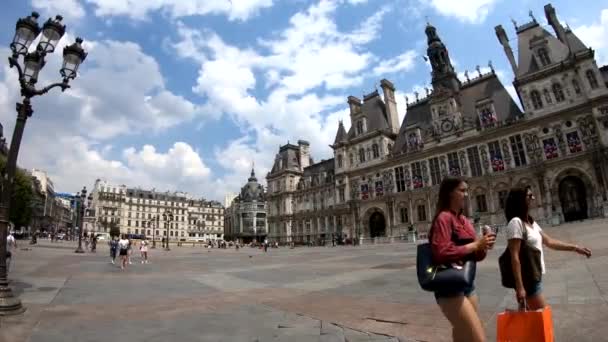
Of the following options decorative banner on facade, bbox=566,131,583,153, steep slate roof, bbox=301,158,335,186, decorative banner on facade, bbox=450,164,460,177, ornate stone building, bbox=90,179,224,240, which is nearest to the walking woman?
decorative banner on facade, bbox=566,131,583,153

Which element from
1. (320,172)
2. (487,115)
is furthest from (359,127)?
(487,115)

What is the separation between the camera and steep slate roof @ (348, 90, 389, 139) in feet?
165

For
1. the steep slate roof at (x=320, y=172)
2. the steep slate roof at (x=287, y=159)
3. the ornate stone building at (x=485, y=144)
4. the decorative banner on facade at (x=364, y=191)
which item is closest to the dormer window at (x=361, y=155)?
the ornate stone building at (x=485, y=144)

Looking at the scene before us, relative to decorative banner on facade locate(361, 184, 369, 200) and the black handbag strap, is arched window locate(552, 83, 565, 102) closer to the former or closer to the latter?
decorative banner on facade locate(361, 184, 369, 200)

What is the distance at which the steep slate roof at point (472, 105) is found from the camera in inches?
1464

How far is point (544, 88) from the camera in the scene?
110 feet

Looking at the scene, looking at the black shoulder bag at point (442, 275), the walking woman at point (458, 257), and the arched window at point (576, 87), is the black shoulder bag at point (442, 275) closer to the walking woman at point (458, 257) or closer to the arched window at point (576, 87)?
the walking woman at point (458, 257)

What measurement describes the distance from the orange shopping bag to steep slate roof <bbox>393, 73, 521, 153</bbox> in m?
39.7

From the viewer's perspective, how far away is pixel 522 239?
3.14 m

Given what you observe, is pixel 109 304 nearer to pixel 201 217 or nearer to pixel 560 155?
pixel 560 155

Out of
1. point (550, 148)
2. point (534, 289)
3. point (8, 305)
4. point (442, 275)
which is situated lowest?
point (8, 305)

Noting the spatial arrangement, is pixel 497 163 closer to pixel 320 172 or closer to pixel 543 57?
pixel 543 57

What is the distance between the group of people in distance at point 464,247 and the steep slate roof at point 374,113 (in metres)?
47.6

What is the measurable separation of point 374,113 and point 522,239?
167ft
